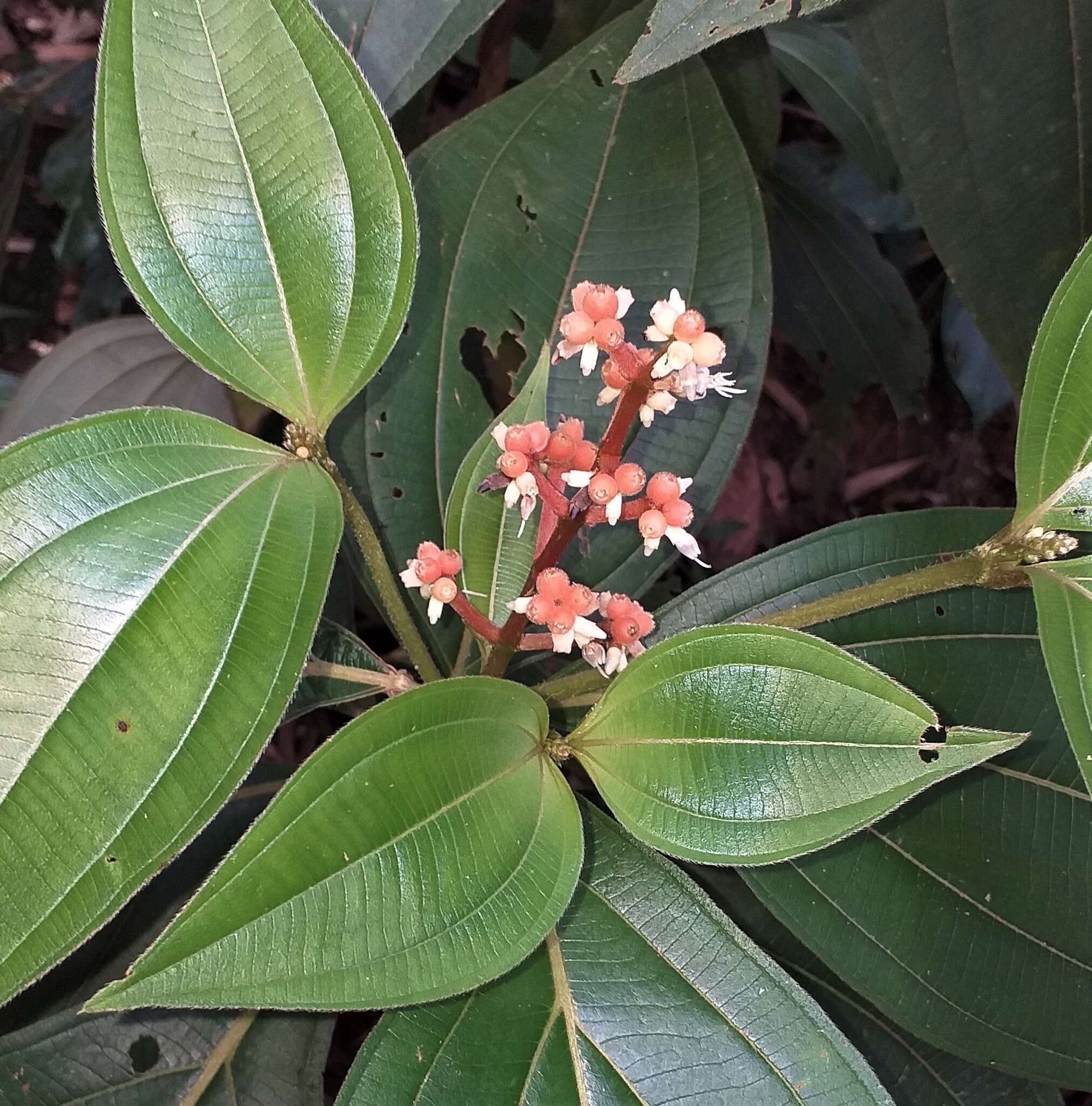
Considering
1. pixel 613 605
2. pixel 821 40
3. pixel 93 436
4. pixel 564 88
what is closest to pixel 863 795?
pixel 613 605

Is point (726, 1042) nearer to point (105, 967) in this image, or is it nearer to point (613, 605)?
point (613, 605)

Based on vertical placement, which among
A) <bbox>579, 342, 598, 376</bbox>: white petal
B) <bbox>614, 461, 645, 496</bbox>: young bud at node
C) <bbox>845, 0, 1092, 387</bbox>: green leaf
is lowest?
<bbox>614, 461, 645, 496</bbox>: young bud at node

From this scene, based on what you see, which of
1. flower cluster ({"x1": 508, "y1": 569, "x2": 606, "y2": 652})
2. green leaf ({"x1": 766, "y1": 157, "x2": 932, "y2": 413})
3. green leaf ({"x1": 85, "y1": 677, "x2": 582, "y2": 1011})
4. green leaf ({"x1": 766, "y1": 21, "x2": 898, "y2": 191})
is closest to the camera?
green leaf ({"x1": 85, "y1": 677, "x2": 582, "y2": 1011})

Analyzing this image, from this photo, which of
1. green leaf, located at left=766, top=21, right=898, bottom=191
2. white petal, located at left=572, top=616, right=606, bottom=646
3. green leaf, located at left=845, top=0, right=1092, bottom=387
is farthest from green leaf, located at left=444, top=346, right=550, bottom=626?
green leaf, located at left=766, top=21, right=898, bottom=191

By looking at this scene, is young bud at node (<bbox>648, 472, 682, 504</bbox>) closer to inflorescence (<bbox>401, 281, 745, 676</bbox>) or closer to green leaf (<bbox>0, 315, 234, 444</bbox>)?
inflorescence (<bbox>401, 281, 745, 676</bbox>)

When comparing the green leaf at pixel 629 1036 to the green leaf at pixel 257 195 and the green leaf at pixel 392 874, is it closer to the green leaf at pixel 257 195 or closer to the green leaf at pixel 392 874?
the green leaf at pixel 392 874

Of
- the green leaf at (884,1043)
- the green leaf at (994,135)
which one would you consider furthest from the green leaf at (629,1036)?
the green leaf at (994,135)

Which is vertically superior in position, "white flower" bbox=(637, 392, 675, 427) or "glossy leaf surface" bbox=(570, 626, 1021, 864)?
"white flower" bbox=(637, 392, 675, 427)
